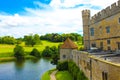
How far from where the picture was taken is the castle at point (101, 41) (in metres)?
15.6

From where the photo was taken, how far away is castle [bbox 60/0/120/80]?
15.6 meters

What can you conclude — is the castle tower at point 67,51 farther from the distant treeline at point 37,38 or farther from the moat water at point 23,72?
the distant treeline at point 37,38

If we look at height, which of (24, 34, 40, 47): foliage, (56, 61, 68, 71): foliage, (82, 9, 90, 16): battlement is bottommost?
(56, 61, 68, 71): foliage

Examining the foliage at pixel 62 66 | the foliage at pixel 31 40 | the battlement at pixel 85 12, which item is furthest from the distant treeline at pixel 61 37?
the battlement at pixel 85 12

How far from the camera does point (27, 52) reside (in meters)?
96.2

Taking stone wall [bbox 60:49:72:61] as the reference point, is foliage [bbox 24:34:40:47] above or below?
above

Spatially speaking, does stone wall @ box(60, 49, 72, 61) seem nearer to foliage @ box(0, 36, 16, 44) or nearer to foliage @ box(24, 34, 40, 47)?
foliage @ box(24, 34, 40, 47)

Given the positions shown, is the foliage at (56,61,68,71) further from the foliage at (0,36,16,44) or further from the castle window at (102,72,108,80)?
the foliage at (0,36,16,44)

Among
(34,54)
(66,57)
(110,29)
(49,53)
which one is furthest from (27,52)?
(110,29)

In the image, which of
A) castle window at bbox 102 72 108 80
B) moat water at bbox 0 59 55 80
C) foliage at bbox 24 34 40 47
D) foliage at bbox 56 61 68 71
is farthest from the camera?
foliage at bbox 24 34 40 47

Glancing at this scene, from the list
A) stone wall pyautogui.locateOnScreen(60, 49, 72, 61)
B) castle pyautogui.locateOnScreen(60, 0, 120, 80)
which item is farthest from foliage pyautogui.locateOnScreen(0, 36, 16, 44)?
castle pyautogui.locateOnScreen(60, 0, 120, 80)

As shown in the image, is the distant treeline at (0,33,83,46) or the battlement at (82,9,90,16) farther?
the distant treeline at (0,33,83,46)

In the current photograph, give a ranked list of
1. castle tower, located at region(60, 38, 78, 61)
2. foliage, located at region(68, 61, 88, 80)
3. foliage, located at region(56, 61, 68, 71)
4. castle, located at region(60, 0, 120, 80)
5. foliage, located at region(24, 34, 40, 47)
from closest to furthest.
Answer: castle, located at region(60, 0, 120, 80), foliage, located at region(68, 61, 88, 80), foliage, located at region(56, 61, 68, 71), castle tower, located at region(60, 38, 78, 61), foliage, located at region(24, 34, 40, 47)

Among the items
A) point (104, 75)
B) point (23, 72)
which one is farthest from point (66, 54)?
point (104, 75)
